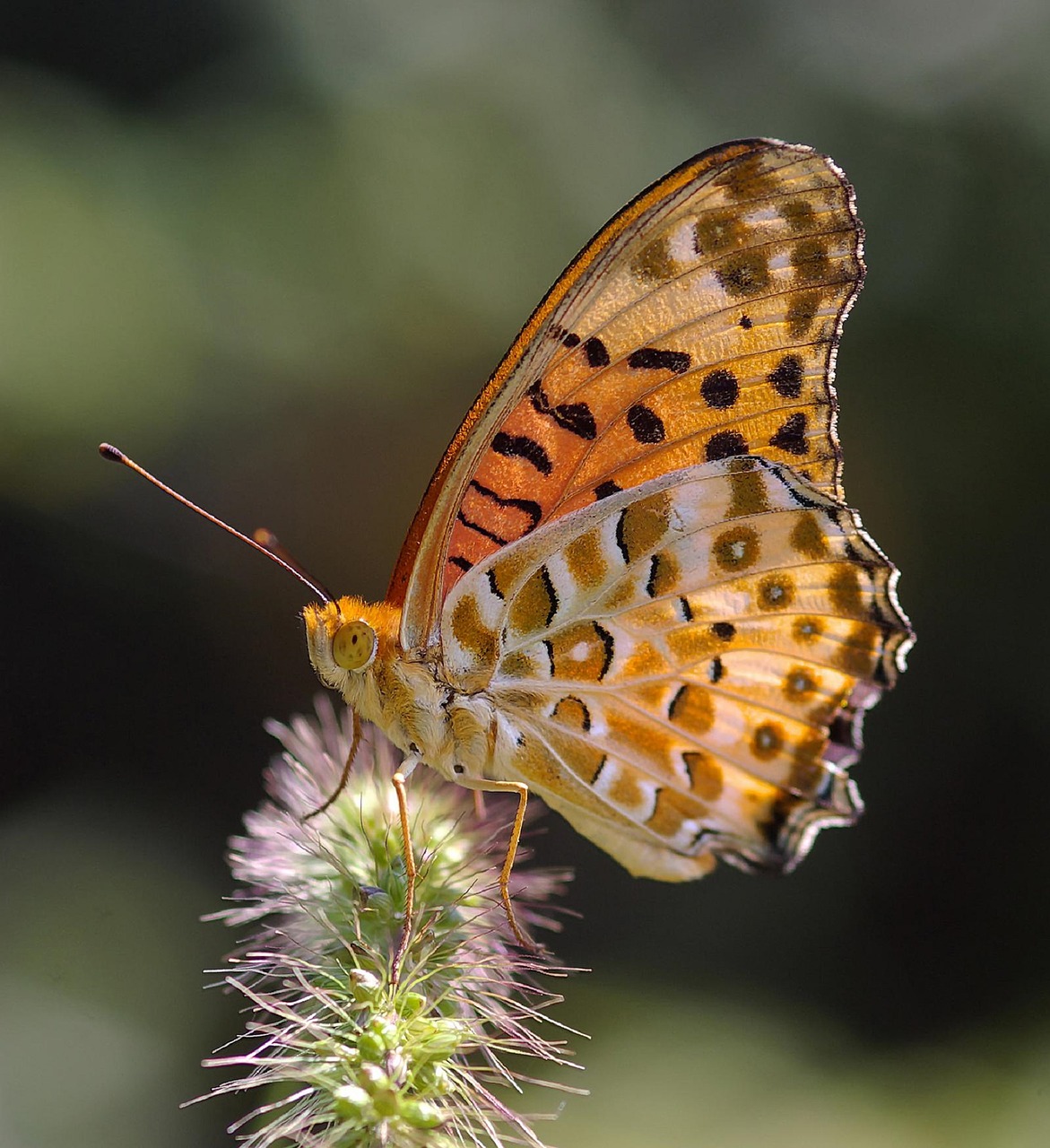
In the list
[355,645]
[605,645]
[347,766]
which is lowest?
[347,766]

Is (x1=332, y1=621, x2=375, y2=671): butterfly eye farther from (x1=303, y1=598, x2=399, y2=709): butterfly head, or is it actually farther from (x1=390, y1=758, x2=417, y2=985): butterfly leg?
(x1=390, y1=758, x2=417, y2=985): butterfly leg

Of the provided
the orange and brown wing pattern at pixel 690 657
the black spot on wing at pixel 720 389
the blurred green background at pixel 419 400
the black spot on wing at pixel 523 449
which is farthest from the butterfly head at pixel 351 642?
the blurred green background at pixel 419 400

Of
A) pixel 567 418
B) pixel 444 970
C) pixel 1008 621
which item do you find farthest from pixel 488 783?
pixel 1008 621

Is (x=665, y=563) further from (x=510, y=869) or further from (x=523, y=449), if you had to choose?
(x=510, y=869)

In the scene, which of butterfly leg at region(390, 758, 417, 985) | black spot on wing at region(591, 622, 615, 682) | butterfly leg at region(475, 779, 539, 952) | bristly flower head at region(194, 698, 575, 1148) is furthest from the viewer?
black spot on wing at region(591, 622, 615, 682)

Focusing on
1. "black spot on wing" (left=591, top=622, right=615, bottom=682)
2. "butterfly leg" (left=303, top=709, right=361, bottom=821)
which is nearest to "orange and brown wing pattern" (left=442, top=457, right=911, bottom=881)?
"black spot on wing" (left=591, top=622, right=615, bottom=682)

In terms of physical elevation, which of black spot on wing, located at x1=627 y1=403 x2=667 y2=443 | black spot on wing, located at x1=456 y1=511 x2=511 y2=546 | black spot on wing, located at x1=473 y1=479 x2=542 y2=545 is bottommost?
black spot on wing, located at x1=456 y1=511 x2=511 y2=546

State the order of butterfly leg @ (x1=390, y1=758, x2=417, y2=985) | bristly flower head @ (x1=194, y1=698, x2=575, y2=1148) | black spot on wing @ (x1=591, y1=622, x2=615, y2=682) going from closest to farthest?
bristly flower head @ (x1=194, y1=698, x2=575, y2=1148), butterfly leg @ (x1=390, y1=758, x2=417, y2=985), black spot on wing @ (x1=591, y1=622, x2=615, y2=682)

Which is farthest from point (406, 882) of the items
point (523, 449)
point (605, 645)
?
point (523, 449)
